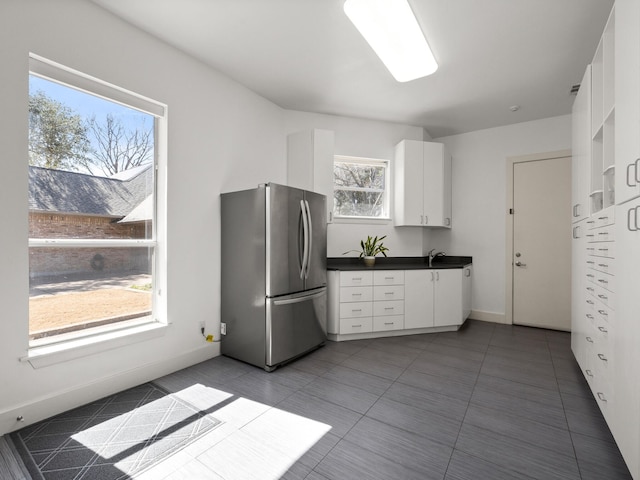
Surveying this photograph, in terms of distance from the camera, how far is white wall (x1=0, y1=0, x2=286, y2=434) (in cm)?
172

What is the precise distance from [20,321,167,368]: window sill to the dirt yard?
0.11 metres

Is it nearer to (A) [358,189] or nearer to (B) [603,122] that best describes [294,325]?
(A) [358,189]

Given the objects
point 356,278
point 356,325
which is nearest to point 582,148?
point 356,278

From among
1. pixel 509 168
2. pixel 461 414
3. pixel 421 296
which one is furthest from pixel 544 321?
pixel 461 414

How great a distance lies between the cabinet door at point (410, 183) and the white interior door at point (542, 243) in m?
1.30

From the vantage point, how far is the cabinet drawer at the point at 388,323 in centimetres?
349

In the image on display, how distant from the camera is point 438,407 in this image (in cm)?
204

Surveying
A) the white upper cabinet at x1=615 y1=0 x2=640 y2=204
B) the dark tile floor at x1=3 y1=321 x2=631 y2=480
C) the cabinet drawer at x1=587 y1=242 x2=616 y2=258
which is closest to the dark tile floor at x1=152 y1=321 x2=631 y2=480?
the dark tile floor at x1=3 y1=321 x2=631 y2=480

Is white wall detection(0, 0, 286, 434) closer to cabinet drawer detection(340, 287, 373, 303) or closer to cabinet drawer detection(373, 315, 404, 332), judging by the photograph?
cabinet drawer detection(340, 287, 373, 303)

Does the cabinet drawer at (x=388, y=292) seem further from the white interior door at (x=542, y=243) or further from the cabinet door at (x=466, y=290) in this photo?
the white interior door at (x=542, y=243)

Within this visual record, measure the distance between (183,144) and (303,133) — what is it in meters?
1.50

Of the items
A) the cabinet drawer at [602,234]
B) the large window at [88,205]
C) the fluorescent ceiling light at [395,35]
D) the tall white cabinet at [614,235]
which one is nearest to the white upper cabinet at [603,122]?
the tall white cabinet at [614,235]

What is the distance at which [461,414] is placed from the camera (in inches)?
77.1

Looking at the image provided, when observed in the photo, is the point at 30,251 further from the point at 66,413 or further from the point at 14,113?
the point at 66,413
